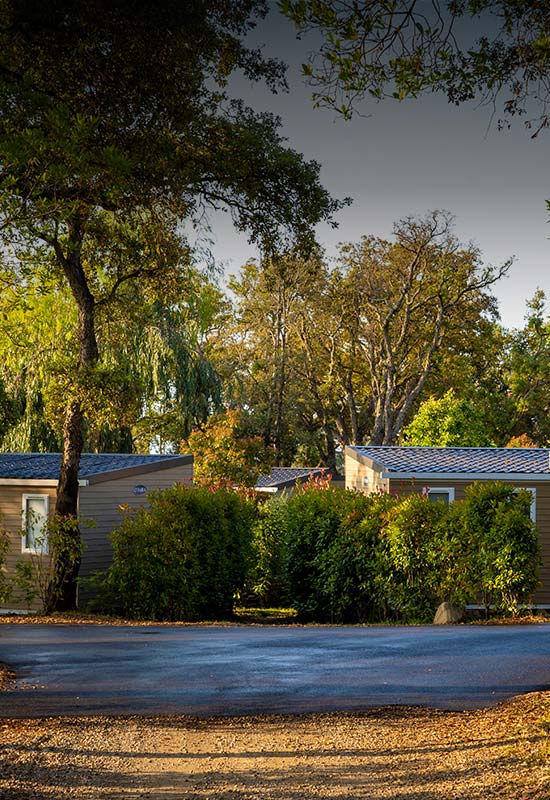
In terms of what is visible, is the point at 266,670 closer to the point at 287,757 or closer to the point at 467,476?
the point at 287,757

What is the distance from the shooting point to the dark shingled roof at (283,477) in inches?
1359

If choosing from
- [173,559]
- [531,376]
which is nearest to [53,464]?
[173,559]

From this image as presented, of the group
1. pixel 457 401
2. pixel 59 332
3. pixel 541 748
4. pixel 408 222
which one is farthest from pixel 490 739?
pixel 408 222

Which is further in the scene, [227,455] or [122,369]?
[227,455]

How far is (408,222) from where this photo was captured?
141 feet

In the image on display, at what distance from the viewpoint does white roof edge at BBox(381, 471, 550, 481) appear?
22.9 meters

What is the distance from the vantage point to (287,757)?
759 cm

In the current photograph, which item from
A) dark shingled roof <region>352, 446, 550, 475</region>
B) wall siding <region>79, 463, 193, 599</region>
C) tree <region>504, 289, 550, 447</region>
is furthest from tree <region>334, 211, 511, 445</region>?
wall siding <region>79, 463, 193, 599</region>

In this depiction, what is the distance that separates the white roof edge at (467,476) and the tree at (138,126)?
24.5ft

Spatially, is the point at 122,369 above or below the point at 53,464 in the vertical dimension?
above

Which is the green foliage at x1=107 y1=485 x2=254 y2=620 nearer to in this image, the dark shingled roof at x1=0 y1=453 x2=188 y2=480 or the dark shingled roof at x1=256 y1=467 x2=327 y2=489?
the dark shingled roof at x1=0 y1=453 x2=188 y2=480

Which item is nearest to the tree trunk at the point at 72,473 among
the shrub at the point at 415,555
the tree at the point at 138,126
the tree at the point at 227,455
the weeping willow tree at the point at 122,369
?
the tree at the point at 138,126

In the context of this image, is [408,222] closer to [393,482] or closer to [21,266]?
[393,482]

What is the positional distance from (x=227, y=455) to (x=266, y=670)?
2024 cm
